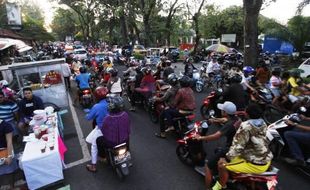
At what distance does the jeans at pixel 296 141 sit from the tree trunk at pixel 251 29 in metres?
8.15

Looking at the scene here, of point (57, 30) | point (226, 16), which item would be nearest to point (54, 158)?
point (226, 16)

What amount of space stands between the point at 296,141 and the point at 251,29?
27.4 feet

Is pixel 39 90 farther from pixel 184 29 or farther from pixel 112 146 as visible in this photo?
pixel 184 29

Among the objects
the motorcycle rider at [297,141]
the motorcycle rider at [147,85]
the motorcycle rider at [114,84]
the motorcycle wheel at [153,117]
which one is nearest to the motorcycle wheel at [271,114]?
the motorcycle rider at [297,141]

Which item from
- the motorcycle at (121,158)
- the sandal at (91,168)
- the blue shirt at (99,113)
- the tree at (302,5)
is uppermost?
the tree at (302,5)

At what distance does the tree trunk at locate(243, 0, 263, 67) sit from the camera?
11.4m

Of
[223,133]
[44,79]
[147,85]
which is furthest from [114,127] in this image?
[44,79]

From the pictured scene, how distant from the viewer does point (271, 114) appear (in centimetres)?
802

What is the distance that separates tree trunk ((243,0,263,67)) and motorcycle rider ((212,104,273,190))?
9.42 metres

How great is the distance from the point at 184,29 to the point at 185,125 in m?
41.5

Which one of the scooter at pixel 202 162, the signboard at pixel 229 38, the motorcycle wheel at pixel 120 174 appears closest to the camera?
the scooter at pixel 202 162

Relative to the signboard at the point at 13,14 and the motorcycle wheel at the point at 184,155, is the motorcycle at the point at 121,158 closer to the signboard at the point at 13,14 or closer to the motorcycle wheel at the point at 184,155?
the motorcycle wheel at the point at 184,155

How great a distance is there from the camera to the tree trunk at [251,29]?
37.5 ft

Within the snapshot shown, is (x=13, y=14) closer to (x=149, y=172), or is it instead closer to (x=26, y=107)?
(x=26, y=107)
